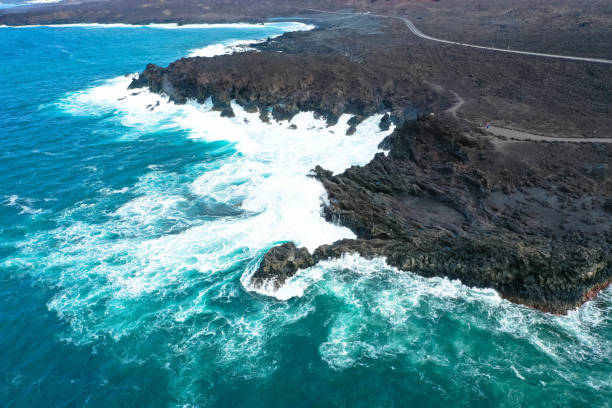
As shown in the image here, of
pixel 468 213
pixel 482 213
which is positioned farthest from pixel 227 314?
pixel 482 213

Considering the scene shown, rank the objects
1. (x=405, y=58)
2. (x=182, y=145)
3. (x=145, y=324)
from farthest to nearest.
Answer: (x=405, y=58) < (x=182, y=145) < (x=145, y=324)

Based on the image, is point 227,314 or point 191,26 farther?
point 191,26

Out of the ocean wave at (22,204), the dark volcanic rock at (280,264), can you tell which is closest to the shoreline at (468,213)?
the dark volcanic rock at (280,264)

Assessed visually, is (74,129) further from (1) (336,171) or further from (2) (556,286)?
(2) (556,286)

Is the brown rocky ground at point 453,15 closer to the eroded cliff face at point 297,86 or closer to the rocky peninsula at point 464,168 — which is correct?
the rocky peninsula at point 464,168

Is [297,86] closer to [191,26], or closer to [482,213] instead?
[482,213]

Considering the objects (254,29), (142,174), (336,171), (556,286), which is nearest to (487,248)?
(556,286)
